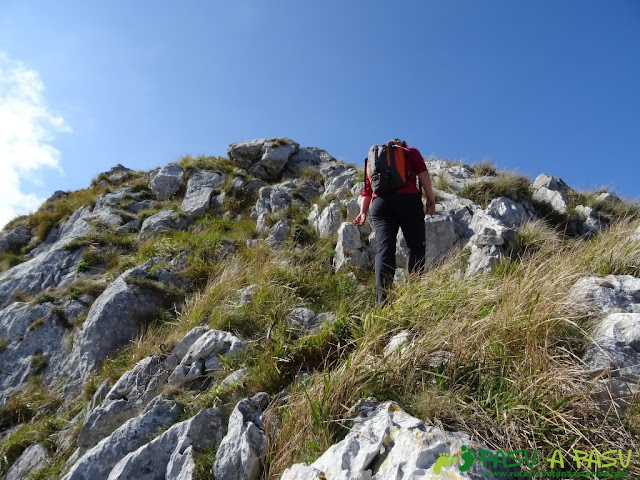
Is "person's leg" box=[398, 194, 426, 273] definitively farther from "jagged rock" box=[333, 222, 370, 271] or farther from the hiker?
"jagged rock" box=[333, 222, 370, 271]

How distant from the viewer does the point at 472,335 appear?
2.96m

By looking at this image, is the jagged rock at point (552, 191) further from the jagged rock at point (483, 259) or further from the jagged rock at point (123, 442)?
the jagged rock at point (123, 442)

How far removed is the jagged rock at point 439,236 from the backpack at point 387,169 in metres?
2.03

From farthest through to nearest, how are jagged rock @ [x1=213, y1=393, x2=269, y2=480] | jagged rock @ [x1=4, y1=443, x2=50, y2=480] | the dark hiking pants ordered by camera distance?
the dark hiking pants
jagged rock @ [x1=4, y1=443, x2=50, y2=480]
jagged rock @ [x1=213, y1=393, x2=269, y2=480]

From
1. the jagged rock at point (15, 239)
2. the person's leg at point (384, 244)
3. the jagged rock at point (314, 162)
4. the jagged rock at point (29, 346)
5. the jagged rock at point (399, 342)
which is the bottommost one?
the jagged rock at point (29, 346)

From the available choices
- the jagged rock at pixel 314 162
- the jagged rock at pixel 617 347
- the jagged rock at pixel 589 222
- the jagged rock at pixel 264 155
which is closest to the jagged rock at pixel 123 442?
the jagged rock at pixel 617 347

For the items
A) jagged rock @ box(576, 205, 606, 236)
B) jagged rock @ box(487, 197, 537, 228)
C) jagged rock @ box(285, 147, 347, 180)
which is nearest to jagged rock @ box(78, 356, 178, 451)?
jagged rock @ box(487, 197, 537, 228)

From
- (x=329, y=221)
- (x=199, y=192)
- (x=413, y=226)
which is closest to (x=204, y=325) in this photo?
(x=413, y=226)

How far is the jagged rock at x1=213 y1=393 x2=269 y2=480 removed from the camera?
2943mm

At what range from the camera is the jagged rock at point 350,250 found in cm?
697

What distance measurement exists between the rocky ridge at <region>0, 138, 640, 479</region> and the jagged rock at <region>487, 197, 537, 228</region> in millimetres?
39

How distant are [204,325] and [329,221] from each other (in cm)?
417

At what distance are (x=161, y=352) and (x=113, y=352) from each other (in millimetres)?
1650

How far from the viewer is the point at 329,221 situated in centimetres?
870
